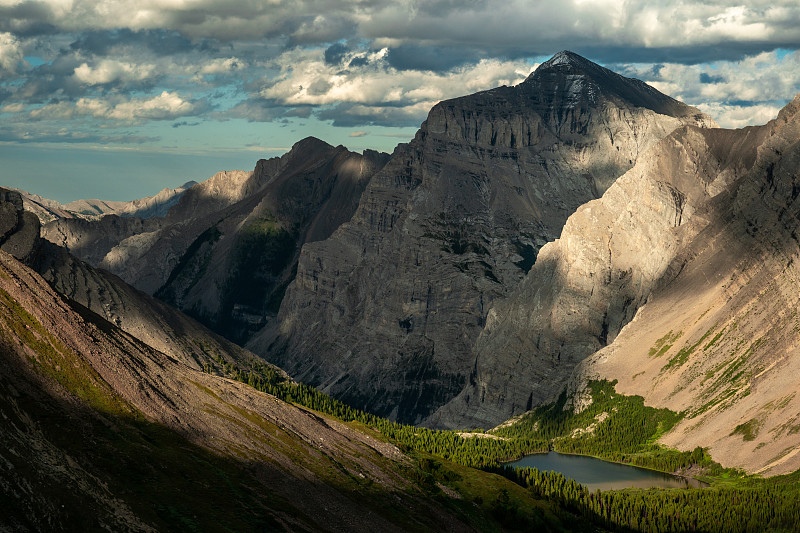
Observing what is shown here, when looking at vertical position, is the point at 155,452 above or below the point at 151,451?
below

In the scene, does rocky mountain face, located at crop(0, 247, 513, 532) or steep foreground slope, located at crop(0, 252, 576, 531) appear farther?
steep foreground slope, located at crop(0, 252, 576, 531)

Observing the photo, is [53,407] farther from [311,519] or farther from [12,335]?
[311,519]

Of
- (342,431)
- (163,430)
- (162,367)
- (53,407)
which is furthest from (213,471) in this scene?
(342,431)

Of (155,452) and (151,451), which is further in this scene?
(155,452)

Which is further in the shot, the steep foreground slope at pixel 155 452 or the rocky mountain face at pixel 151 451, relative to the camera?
the steep foreground slope at pixel 155 452
